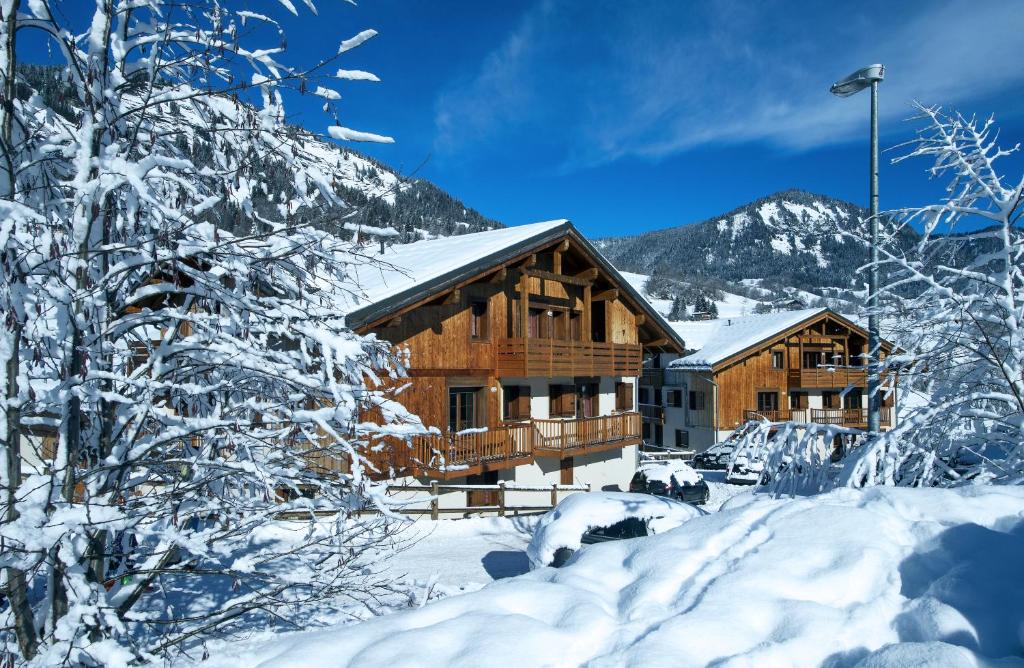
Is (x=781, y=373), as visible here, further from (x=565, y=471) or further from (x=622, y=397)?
(x=565, y=471)

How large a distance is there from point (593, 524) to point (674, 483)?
1182cm

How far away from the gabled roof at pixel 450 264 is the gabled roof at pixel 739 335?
13.3m

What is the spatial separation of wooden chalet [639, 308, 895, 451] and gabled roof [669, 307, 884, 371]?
56 millimetres

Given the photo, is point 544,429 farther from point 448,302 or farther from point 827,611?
point 827,611

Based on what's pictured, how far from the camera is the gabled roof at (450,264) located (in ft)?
47.4

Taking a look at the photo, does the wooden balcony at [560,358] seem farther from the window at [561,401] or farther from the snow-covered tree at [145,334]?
the snow-covered tree at [145,334]

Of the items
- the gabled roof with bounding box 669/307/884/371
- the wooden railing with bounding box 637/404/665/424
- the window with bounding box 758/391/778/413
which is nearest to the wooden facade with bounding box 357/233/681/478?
the gabled roof with bounding box 669/307/884/371

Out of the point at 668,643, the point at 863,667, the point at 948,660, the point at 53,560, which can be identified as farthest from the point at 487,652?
the point at 53,560

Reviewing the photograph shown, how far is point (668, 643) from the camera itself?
10.8ft

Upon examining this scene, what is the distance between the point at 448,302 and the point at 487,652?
14050mm

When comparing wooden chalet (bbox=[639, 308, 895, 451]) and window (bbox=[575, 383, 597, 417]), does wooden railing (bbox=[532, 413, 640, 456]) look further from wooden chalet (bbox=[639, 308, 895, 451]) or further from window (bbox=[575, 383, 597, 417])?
wooden chalet (bbox=[639, 308, 895, 451])

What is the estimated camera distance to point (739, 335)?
39.0m

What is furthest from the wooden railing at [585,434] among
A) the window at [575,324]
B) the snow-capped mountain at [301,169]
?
the snow-capped mountain at [301,169]

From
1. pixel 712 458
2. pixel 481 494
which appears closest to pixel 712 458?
pixel 712 458
